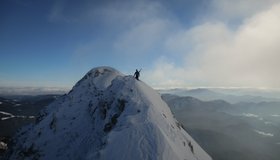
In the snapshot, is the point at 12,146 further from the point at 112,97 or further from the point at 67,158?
the point at 112,97

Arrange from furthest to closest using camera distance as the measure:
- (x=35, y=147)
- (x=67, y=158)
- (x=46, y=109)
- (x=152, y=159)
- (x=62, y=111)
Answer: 1. (x=46, y=109)
2. (x=62, y=111)
3. (x=35, y=147)
4. (x=67, y=158)
5. (x=152, y=159)

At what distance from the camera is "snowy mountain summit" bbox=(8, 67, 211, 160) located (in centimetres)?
3400

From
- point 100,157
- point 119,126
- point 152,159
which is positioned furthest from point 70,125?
point 152,159

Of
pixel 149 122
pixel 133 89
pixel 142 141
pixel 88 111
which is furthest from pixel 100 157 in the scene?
pixel 88 111

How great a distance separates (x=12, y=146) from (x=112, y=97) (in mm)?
35274

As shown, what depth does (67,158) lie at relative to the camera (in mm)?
51188

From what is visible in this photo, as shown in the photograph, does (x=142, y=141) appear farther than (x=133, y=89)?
No

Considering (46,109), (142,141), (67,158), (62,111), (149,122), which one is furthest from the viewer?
(46,109)

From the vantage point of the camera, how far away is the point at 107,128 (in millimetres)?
43562

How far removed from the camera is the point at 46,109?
74.1 m

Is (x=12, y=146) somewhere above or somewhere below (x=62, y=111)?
below

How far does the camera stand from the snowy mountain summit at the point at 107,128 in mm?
34000

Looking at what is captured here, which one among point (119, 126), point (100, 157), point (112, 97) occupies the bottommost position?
point (100, 157)

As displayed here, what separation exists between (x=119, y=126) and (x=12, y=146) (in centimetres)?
4408
